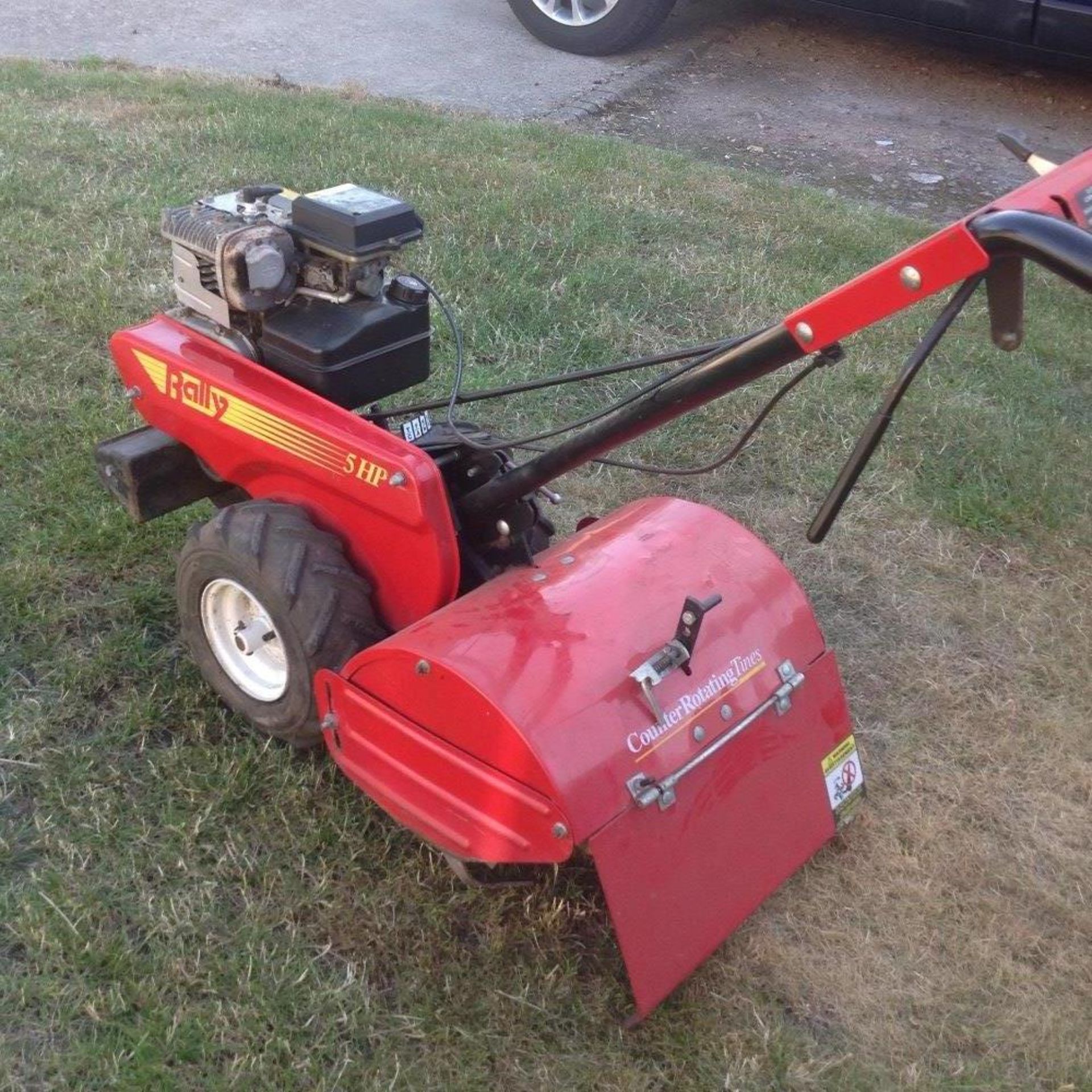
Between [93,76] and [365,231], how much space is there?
420cm

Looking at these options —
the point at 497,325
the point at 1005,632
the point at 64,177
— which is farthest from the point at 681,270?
the point at 64,177

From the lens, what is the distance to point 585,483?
3.36m

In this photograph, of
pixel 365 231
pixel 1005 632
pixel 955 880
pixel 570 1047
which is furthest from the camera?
pixel 1005 632

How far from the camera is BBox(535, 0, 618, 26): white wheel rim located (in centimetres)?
644

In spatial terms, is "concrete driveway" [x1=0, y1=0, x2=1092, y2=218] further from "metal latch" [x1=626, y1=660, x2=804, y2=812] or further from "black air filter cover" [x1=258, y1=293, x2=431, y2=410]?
"metal latch" [x1=626, y1=660, x2=804, y2=812]

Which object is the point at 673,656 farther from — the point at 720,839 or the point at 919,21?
the point at 919,21

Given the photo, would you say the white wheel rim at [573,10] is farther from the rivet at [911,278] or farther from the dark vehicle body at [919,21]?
the rivet at [911,278]

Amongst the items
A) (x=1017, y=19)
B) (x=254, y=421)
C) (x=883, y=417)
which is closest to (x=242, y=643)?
(x=254, y=421)

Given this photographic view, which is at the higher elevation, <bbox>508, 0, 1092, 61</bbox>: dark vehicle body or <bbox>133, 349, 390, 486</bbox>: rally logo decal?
<bbox>133, 349, 390, 486</bbox>: rally logo decal

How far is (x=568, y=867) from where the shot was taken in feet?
7.56

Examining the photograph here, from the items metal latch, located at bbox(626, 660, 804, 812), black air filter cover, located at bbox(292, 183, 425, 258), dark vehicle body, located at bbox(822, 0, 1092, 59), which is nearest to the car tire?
dark vehicle body, located at bbox(822, 0, 1092, 59)

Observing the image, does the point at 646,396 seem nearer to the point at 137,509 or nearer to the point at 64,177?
the point at 137,509

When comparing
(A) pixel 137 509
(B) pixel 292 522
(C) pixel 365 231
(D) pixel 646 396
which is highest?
(C) pixel 365 231

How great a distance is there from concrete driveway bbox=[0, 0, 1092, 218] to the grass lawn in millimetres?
1445
